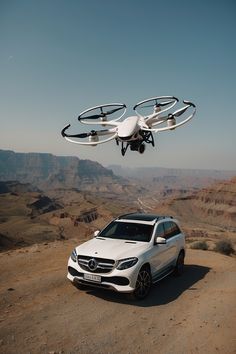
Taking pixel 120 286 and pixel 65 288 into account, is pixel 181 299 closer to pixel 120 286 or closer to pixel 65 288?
pixel 120 286

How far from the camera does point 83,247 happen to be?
8383 millimetres

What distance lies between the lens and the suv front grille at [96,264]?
7574mm

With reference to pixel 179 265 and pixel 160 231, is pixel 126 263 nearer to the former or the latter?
pixel 160 231

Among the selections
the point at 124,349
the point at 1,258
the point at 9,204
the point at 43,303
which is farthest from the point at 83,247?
the point at 9,204

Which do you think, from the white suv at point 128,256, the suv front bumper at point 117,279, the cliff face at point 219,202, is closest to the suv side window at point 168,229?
the white suv at point 128,256

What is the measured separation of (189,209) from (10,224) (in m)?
88.3

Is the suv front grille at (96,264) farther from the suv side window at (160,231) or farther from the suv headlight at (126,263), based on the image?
the suv side window at (160,231)

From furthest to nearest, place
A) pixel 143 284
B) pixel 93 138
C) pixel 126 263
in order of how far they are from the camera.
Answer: pixel 93 138 → pixel 143 284 → pixel 126 263

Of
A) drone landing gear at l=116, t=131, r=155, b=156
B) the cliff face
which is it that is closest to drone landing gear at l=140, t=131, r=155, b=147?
drone landing gear at l=116, t=131, r=155, b=156

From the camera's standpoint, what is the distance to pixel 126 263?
761 cm

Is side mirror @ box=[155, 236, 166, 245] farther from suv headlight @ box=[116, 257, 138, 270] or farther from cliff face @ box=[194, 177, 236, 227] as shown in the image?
cliff face @ box=[194, 177, 236, 227]

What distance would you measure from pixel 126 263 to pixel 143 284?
757 mm

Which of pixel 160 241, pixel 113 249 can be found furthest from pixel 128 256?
pixel 160 241

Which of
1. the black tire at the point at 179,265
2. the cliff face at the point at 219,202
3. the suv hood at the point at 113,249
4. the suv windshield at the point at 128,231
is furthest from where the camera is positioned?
the cliff face at the point at 219,202
